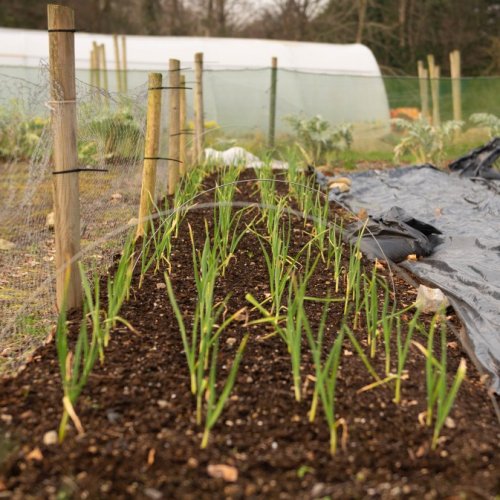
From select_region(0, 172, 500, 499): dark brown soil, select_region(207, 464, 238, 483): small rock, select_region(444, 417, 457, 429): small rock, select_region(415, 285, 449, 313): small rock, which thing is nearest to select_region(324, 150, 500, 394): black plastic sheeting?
select_region(415, 285, 449, 313): small rock

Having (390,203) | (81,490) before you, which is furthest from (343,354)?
(390,203)

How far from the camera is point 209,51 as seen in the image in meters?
13.3

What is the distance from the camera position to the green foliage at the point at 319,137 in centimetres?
908

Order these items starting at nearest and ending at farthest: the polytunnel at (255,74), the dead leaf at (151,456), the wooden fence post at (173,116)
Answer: the dead leaf at (151,456) → the wooden fence post at (173,116) → the polytunnel at (255,74)

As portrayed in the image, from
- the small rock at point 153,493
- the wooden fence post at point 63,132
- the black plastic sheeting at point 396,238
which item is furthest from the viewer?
the black plastic sheeting at point 396,238

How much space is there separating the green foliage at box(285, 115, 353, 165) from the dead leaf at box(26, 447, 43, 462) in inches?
→ 302

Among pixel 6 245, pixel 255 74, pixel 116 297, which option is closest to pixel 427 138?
pixel 255 74

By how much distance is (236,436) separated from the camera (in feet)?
5.73

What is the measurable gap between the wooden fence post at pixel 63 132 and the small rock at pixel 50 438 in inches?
27.7

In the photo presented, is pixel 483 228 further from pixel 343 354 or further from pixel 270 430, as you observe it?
pixel 270 430

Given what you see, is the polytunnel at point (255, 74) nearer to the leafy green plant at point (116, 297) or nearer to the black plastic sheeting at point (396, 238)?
the black plastic sheeting at point (396, 238)

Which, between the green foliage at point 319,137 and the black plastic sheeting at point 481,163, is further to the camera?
the green foliage at point 319,137

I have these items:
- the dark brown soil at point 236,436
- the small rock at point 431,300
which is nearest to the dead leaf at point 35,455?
the dark brown soil at point 236,436

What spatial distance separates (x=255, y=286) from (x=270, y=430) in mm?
1259
